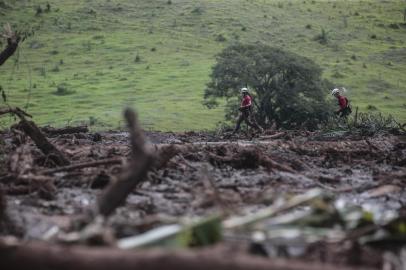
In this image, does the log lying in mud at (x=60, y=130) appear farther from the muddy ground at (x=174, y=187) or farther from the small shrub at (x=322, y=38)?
the small shrub at (x=322, y=38)

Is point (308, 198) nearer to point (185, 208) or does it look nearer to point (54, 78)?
point (185, 208)

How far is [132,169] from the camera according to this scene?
9.48 ft

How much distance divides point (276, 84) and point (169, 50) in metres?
16.3

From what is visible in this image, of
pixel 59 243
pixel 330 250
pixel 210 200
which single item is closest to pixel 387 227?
pixel 330 250

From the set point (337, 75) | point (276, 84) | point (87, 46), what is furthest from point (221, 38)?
point (276, 84)

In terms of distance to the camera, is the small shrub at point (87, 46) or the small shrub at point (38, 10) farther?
the small shrub at point (38, 10)

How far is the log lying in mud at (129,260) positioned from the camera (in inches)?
85.2

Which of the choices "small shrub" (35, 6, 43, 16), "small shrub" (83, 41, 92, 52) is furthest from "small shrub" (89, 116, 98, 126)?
"small shrub" (35, 6, 43, 16)

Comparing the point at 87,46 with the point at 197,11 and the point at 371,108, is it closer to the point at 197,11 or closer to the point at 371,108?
the point at 197,11

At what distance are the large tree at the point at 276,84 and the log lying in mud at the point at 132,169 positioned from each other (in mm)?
24296

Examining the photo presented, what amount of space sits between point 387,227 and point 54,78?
3570 centimetres

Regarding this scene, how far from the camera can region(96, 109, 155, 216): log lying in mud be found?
273cm

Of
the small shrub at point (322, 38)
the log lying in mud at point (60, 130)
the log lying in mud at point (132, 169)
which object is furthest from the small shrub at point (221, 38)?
the log lying in mud at point (132, 169)

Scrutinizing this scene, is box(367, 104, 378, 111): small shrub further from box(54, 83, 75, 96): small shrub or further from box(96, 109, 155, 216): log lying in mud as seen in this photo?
box(96, 109, 155, 216): log lying in mud
